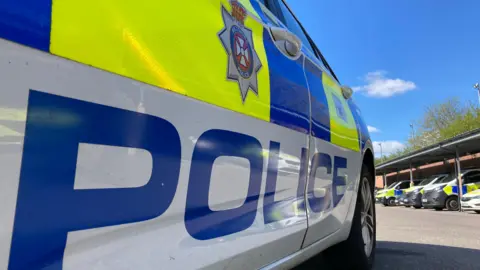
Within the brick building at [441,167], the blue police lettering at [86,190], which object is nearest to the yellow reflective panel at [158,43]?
the blue police lettering at [86,190]

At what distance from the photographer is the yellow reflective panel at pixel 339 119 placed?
2.43 m

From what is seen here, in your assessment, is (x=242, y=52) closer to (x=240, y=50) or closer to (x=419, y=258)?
(x=240, y=50)

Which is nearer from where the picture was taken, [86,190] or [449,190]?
[86,190]

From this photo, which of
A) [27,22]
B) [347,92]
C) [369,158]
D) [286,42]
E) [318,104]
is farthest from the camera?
[369,158]

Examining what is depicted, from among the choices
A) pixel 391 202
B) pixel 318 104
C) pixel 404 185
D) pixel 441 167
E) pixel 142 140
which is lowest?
pixel 391 202

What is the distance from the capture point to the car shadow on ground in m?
3.59

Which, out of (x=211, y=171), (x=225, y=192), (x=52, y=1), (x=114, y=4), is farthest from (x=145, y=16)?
(x=225, y=192)

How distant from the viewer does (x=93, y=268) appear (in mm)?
889

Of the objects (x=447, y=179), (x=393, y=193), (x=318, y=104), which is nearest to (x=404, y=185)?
(x=393, y=193)

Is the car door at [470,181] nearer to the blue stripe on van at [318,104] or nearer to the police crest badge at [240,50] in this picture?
the blue stripe on van at [318,104]

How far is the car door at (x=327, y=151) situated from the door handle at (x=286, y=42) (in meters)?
0.17

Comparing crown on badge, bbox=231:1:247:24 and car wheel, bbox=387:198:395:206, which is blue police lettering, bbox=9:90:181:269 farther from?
car wheel, bbox=387:198:395:206

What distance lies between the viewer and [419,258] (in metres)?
3.99

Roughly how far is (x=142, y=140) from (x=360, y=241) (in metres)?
2.36
